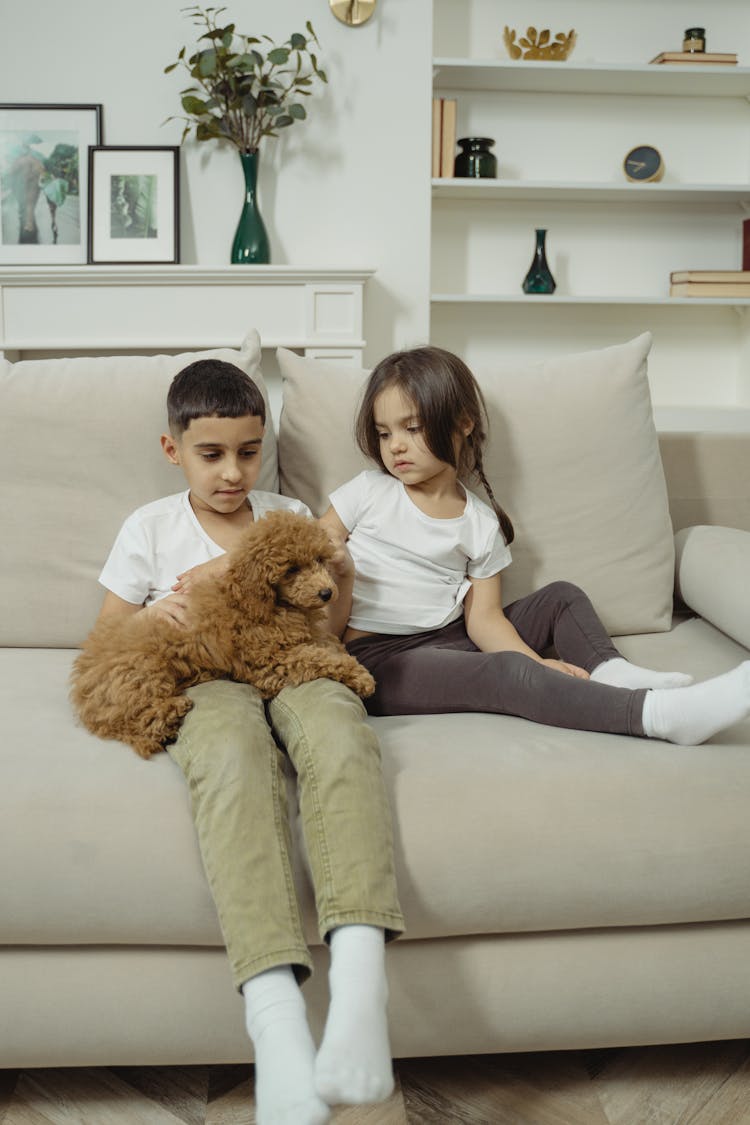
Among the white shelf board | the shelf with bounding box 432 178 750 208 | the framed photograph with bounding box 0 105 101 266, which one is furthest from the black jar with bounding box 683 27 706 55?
the framed photograph with bounding box 0 105 101 266

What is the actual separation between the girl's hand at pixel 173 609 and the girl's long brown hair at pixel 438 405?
1.65 feet

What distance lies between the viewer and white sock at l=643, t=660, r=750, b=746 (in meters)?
1.21

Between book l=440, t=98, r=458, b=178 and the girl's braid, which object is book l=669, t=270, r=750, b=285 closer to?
book l=440, t=98, r=458, b=178

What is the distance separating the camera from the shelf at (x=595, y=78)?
3.43 metres

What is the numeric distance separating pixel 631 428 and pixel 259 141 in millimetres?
2212

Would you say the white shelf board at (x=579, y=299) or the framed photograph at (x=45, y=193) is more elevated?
the framed photograph at (x=45, y=193)

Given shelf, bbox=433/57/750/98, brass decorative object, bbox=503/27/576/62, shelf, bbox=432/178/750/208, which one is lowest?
shelf, bbox=432/178/750/208

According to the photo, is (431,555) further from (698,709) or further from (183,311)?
(183,311)

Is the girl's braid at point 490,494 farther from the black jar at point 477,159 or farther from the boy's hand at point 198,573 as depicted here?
the black jar at point 477,159

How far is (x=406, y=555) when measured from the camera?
1.65m

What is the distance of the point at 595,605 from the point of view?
179 cm


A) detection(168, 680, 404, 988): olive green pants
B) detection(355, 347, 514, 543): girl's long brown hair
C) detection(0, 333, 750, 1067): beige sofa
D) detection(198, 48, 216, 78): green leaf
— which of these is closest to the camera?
detection(168, 680, 404, 988): olive green pants

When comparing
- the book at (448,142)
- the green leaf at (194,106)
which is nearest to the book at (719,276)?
the book at (448,142)

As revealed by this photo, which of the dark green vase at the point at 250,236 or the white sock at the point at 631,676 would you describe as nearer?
the white sock at the point at 631,676
